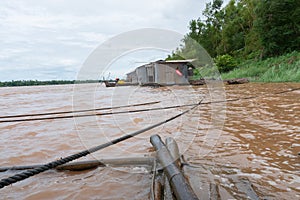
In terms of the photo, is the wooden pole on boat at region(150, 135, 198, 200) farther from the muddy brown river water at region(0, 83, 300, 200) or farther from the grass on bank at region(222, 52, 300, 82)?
the grass on bank at region(222, 52, 300, 82)

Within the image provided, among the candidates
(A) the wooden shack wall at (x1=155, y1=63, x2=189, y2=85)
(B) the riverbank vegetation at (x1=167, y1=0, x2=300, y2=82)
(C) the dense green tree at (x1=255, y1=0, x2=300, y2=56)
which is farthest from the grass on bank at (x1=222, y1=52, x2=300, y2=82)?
(A) the wooden shack wall at (x1=155, y1=63, x2=189, y2=85)

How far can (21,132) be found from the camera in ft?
12.3

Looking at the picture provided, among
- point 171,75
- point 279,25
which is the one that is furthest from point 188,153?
point 279,25

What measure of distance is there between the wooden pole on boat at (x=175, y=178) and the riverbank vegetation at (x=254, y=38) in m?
2.54

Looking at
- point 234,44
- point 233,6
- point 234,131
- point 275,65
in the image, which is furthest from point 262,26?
point 234,131

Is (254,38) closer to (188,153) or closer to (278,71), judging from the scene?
(278,71)

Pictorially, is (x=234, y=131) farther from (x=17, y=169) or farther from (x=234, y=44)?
(x=234, y=44)

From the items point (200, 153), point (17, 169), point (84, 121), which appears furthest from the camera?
point (84, 121)

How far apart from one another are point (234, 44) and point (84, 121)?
23998 mm

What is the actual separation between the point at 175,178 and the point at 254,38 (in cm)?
2263

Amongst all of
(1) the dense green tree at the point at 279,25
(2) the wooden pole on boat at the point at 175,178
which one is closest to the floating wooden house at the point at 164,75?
(1) the dense green tree at the point at 279,25

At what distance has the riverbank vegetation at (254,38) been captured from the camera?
483 inches

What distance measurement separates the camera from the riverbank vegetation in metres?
12.3

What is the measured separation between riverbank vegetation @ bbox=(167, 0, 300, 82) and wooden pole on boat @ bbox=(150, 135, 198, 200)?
2.54m
